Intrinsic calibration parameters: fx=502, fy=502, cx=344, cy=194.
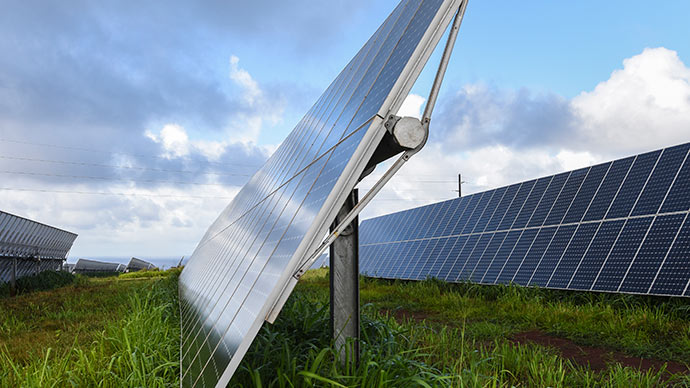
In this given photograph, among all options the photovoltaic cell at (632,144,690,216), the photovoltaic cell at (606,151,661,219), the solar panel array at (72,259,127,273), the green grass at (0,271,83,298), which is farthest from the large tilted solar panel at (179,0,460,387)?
the solar panel array at (72,259,127,273)

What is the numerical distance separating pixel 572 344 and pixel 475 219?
7.90 metres

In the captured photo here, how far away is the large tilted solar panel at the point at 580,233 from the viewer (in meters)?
8.58

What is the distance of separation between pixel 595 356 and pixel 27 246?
27696 millimetres

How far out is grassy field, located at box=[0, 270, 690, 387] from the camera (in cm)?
386

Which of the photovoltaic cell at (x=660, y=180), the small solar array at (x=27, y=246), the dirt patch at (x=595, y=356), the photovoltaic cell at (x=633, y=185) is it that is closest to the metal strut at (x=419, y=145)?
the dirt patch at (x=595, y=356)

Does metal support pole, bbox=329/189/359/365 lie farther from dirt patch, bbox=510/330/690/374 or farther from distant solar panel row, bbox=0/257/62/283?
distant solar panel row, bbox=0/257/62/283

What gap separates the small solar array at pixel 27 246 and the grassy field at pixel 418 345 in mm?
12500

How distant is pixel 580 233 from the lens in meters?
10.3

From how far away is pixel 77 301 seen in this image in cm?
1262

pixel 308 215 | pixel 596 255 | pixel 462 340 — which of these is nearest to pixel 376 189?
pixel 308 215

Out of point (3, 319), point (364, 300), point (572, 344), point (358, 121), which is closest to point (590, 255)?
point (572, 344)

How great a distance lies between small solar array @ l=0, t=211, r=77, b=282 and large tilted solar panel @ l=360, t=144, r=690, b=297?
56.5 feet

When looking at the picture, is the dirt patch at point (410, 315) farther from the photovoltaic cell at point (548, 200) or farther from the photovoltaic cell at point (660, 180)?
the photovoltaic cell at point (660, 180)

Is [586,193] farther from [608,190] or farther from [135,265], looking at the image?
[135,265]
